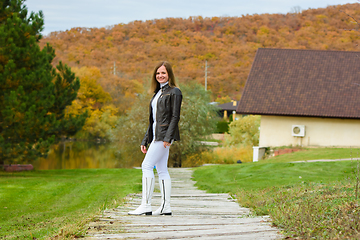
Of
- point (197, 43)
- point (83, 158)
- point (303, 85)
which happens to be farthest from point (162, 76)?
point (197, 43)

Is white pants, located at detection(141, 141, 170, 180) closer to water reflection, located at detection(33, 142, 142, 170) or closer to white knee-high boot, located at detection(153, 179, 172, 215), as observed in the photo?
white knee-high boot, located at detection(153, 179, 172, 215)

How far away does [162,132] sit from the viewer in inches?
199

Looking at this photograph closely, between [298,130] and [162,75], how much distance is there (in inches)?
682

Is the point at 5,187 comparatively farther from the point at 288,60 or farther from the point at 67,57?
the point at 67,57

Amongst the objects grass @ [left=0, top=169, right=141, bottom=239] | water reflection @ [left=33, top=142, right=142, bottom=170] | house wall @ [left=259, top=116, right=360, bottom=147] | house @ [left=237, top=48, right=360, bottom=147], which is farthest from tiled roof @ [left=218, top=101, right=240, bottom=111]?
grass @ [left=0, top=169, right=141, bottom=239]

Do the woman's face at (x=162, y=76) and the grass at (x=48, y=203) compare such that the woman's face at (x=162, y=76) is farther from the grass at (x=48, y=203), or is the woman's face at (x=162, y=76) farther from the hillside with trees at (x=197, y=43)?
the hillside with trees at (x=197, y=43)

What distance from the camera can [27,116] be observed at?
15992 millimetres

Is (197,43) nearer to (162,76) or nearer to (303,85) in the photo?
(303,85)

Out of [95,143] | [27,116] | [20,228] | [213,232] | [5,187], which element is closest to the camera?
[213,232]

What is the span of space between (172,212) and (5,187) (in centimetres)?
903

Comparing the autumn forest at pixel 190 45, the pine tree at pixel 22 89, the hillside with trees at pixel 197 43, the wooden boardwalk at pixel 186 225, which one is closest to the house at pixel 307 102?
the pine tree at pixel 22 89

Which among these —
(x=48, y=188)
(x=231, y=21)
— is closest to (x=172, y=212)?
(x=48, y=188)

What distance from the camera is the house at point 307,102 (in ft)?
68.1

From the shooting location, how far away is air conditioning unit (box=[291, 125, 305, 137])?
20953 millimetres
